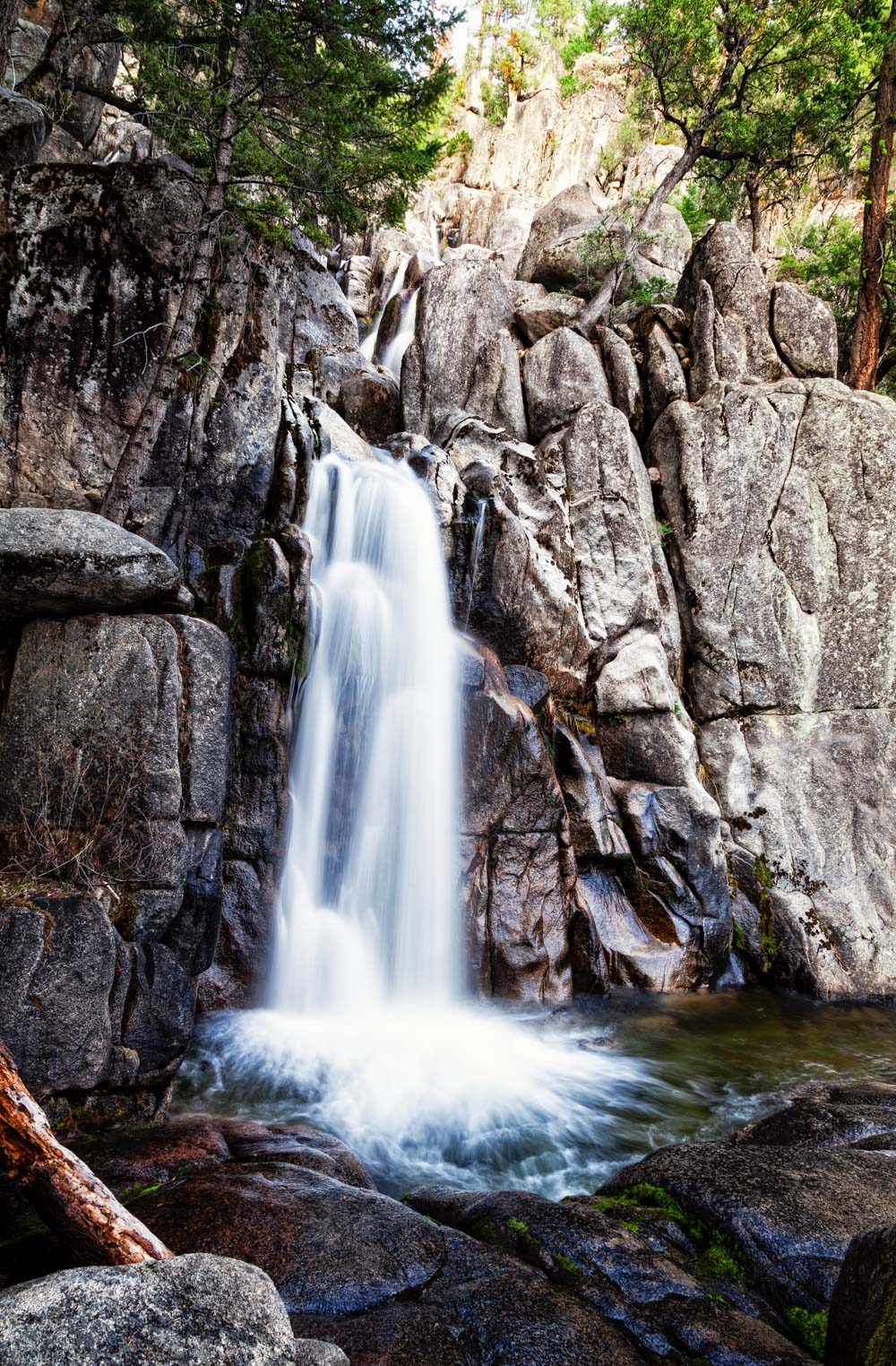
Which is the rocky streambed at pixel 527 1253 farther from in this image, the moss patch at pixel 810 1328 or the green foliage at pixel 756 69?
the green foliage at pixel 756 69

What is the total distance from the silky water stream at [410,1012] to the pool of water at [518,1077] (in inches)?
1.0

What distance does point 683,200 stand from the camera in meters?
24.9

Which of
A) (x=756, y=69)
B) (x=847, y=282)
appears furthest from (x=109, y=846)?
(x=756, y=69)

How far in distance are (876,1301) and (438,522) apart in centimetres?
1086

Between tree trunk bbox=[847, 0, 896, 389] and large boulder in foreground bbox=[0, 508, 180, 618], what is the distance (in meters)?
15.8

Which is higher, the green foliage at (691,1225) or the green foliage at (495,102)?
the green foliage at (495,102)

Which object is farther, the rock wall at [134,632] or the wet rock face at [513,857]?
the wet rock face at [513,857]

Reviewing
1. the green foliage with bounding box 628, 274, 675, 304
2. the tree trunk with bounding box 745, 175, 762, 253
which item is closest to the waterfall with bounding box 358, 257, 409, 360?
the green foliage with bounding box 628, 274, 675, 304

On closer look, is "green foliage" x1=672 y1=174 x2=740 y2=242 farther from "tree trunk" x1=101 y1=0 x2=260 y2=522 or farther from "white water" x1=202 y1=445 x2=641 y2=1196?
"white water" x1=202 y1=445 x2=641 y2=1196

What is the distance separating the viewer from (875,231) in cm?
1623

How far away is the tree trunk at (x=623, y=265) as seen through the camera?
59.6 feet

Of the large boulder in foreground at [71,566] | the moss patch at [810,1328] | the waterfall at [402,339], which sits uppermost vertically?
the waterfall at [402,339]

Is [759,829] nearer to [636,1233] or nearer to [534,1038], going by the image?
[534,1038]

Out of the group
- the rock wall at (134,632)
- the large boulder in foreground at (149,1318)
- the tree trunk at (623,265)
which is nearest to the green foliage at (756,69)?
the tree trunk at (623,265)
